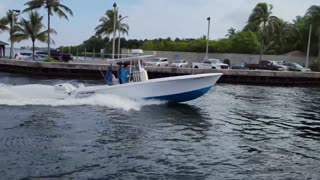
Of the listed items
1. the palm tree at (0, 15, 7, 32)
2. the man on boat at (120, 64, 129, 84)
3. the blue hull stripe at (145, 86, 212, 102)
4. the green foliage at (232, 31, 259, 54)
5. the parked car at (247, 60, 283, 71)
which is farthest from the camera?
the green foliage at (232, 31, 259, 54)

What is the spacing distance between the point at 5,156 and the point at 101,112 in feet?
30.5

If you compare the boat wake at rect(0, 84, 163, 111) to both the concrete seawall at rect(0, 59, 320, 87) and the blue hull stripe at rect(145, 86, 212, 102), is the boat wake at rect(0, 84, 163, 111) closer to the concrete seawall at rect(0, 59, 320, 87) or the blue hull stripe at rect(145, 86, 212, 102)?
the blue hull stripe at rect(145, 86, 212, 102)

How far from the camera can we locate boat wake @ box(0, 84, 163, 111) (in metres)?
23.3

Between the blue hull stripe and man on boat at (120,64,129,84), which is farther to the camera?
the blue hull stripe

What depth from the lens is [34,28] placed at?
77562mm

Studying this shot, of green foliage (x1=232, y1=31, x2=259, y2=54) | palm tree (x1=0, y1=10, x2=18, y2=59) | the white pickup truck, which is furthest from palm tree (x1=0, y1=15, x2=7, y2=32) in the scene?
green foliage (x1=232, y1=31, x2=259, y2=54)

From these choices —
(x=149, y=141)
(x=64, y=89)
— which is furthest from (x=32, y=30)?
(x=149, y=141)

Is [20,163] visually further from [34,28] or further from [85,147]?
[34,28]

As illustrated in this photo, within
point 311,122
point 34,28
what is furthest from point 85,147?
point 34,28

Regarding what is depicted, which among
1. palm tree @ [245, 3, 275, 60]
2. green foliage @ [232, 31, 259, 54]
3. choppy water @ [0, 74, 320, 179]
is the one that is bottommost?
choppy water @ [0, 74, 320, 179]

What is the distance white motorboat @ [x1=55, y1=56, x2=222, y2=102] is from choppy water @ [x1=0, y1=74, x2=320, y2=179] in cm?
44

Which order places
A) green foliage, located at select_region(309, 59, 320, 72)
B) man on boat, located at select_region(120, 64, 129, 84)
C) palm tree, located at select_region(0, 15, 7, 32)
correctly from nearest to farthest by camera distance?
man on boat, located at select_region(120, 64, 129, 84) < green foliage, located at select_region(309, 59, 320, 72) < palm tree, located at select_region(0, 15, 7, 32)

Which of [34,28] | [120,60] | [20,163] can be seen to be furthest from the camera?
[34,28]

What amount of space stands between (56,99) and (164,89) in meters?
5.36
